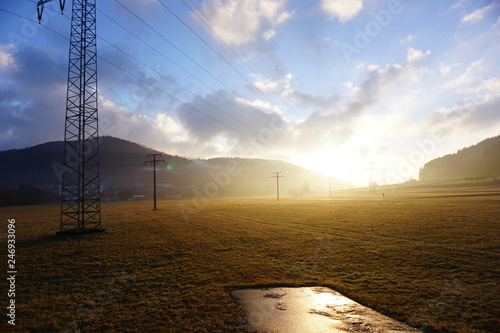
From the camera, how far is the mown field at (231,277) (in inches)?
266

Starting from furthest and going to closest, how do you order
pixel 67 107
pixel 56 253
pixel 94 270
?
pixel 67 107 → pixel 56 253 → pixel 94 270

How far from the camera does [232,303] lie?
25.3ft

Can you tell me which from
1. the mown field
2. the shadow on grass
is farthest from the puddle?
the shadow on grass

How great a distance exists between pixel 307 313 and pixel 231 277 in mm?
4081

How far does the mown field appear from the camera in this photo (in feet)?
22.2

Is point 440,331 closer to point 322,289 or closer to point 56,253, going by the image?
point 322,289

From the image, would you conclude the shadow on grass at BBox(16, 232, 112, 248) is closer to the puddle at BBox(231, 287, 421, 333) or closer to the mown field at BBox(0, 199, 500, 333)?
the mown field at BBox(0, 199, 500, 333)

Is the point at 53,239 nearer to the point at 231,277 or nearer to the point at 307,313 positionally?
the point at 231,277

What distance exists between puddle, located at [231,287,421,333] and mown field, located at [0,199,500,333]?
0.43m

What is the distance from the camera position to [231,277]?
33.5 feet

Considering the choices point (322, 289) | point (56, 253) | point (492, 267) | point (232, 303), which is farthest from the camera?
point (56, 253)

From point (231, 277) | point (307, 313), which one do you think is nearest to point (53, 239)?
point (231, 277)

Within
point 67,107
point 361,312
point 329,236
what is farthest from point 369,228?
point 67,107

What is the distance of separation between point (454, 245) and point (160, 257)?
17.2m
